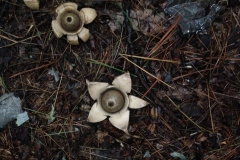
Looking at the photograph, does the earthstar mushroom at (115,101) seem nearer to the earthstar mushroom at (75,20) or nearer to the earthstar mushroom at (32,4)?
the earthstar mushroom at (75,20)

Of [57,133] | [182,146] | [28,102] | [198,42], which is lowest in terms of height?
[182,146]

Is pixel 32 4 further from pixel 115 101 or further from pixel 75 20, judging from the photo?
pixel 115 101

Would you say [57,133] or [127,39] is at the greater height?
[127,39]

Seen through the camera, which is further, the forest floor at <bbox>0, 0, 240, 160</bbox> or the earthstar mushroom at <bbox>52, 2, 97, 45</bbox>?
the forest floor at <bbox>0, 0, 240, 160</bbox>

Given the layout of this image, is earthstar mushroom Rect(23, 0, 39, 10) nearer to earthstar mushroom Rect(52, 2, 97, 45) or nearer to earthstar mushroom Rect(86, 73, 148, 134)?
earthstar mushroom Rect(52, 2, 97, 45)

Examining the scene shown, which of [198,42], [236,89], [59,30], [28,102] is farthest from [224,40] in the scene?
[28,102]

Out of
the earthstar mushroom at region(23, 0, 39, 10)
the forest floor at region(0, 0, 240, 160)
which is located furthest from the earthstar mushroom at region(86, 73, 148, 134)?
the earthstar mushroom at region(23, 0, 39, 10)

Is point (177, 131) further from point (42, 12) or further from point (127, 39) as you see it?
point (42, 12)
